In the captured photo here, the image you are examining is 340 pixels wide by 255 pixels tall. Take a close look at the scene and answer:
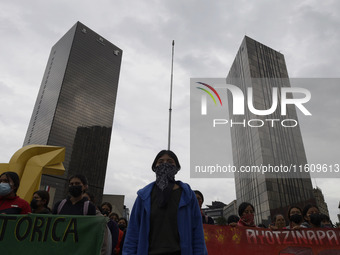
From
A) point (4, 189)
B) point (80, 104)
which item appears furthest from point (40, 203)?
point (80, 104)

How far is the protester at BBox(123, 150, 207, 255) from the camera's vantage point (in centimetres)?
216

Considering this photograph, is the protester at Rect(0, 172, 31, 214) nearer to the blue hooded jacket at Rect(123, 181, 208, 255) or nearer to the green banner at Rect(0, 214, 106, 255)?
the green banner at Rect(0, 214, 106, 255)

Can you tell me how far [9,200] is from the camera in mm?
3824

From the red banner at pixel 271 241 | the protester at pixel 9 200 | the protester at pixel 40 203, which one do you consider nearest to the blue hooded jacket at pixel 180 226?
the protester at pixel 9 200

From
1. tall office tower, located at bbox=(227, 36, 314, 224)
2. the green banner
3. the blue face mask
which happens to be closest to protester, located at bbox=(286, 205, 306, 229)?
the green banner

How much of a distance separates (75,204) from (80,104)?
116555 mm

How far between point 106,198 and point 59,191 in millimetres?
25231

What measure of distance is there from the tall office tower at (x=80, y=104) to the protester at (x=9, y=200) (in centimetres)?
9686

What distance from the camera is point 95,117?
119 metres

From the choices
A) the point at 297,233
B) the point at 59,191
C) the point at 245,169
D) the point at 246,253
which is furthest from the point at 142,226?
the point at 59,191

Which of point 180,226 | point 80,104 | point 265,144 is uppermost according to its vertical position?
point 80,104

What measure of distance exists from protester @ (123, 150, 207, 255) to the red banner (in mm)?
3122

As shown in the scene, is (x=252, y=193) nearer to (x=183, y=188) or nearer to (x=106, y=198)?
(x=183, y=188)

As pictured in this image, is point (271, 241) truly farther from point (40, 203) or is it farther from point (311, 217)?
point (40, 203)
